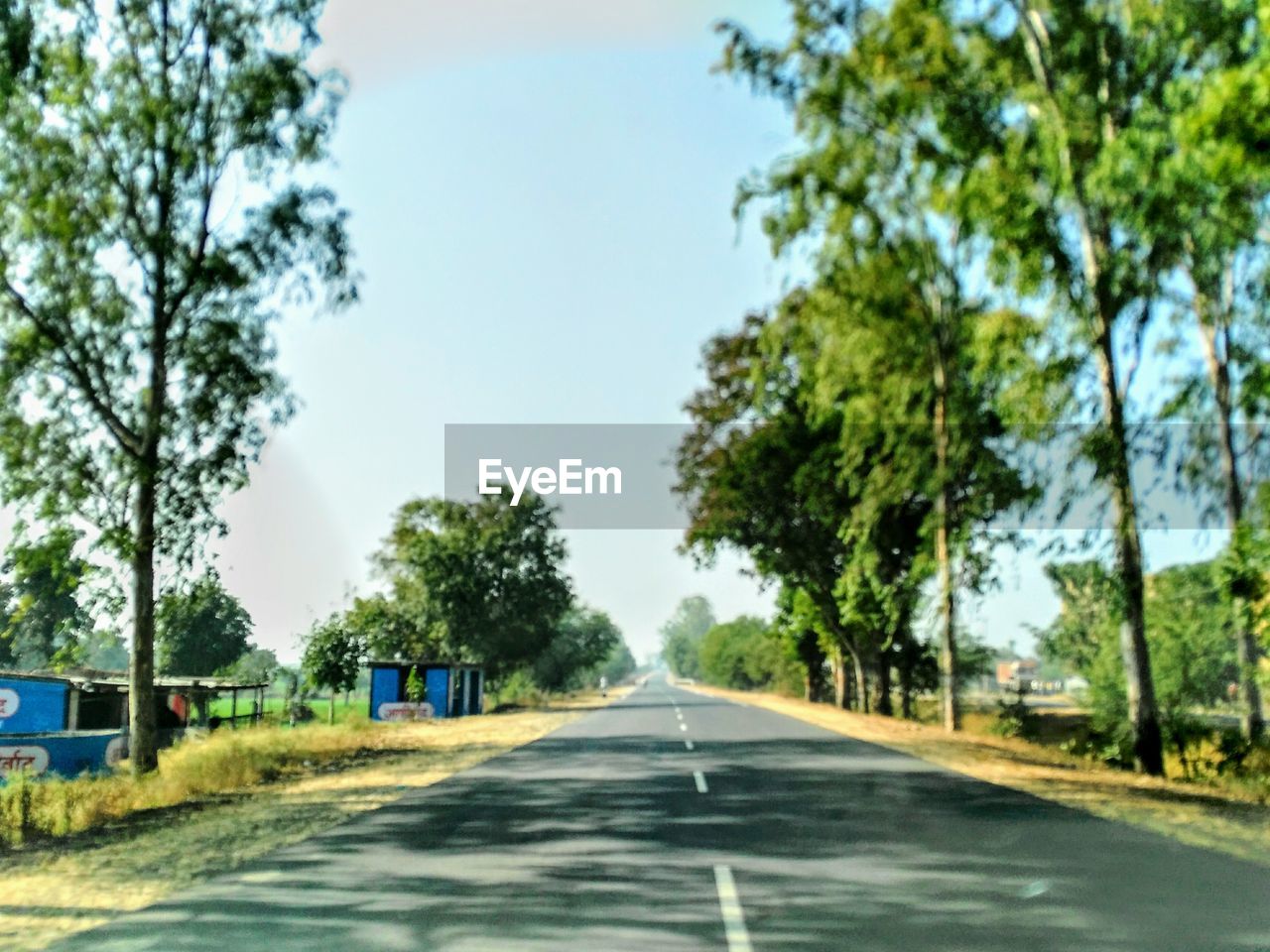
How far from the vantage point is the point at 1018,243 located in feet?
60.8

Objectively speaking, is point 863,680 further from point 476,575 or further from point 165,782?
point 165,782

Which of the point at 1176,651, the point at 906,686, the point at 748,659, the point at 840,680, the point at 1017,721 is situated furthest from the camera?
the point at 748,659

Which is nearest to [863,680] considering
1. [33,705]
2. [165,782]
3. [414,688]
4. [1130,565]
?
[414,688]

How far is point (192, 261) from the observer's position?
1933 cm

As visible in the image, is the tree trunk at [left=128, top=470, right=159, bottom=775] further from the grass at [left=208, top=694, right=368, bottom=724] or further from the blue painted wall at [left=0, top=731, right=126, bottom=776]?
the grass at [left=208, top=694, right=368, bottom=724]

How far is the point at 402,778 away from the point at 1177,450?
1427 cm

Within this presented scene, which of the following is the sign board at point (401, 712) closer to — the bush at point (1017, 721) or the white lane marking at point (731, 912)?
the bush at point (1017, 721)

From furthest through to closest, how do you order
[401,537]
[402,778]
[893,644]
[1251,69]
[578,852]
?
1. [401,537]
2. [893,644]
3. [402,778]
4. [1251,69]
5. [578,852]

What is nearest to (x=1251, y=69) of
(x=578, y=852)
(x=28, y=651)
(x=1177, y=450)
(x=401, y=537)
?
(x=1177, y=450)

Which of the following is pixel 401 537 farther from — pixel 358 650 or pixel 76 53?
pixel 76 53

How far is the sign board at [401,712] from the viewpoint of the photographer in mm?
43125

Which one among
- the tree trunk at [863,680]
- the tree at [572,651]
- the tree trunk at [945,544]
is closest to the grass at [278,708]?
the tree trunk at [945,544]

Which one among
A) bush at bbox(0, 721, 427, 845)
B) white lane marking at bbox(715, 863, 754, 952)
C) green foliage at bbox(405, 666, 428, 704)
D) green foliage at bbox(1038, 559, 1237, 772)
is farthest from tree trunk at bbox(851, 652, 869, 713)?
white lane marking at bbox(715, 863, 754, 952)

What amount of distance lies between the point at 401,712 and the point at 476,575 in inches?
527
